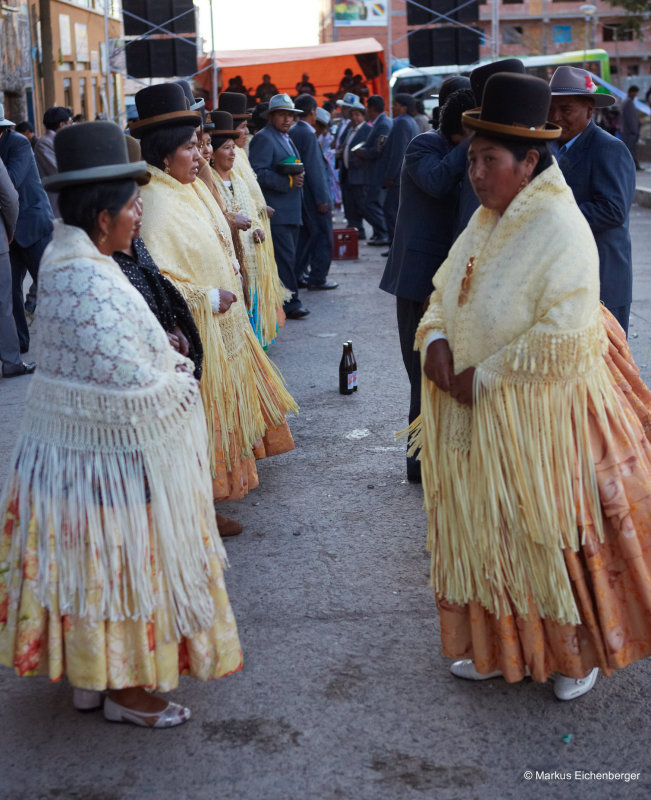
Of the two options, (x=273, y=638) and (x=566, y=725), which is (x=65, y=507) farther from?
(x=566, y=725)

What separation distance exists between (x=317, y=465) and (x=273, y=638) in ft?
6.35

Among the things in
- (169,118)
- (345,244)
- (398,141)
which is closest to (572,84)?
(169,118)

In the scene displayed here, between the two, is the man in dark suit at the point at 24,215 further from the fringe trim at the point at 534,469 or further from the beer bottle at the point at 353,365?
the fringe trim at the point at 534,469

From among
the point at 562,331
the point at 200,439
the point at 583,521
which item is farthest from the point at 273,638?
the point at 562,331

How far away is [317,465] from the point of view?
5.41 m

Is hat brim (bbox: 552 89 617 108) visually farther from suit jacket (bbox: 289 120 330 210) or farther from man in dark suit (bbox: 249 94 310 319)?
suit jacket (bbox: 289 120 330 210)

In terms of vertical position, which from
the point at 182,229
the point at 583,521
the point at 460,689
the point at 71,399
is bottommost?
the point at 460,689

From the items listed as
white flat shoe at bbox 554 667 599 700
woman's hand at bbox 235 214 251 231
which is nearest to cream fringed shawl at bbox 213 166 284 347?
woman's hand at bbox 235 214 251 231

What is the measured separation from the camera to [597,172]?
14.8ft

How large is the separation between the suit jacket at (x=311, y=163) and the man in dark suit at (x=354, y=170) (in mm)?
3836

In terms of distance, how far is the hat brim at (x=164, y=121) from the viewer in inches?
159

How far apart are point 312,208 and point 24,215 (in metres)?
3.36

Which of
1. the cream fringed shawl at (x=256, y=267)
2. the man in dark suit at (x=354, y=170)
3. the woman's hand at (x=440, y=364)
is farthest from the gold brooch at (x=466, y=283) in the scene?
the man in dark suit at (x=354, y=170)

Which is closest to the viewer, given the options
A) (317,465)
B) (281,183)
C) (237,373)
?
(237,373)
